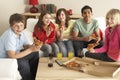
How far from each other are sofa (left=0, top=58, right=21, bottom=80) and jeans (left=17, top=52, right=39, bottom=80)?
227 mm

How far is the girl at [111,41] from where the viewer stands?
2.81m

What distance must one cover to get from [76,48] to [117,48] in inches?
32.1

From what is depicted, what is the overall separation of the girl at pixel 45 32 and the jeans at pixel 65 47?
0.24 ft

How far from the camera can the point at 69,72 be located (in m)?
2.45

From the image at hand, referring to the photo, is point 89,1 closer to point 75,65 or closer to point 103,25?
point 103,25

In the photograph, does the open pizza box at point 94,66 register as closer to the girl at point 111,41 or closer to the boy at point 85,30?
the girl at point 111,41

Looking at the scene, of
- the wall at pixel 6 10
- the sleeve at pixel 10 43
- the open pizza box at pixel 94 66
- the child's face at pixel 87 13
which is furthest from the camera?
the wall at pixel 6 10

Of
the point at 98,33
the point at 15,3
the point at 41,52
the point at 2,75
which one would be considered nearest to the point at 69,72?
the point at 2,75

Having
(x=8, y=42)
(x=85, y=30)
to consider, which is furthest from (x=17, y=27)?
(x=85, y=30)

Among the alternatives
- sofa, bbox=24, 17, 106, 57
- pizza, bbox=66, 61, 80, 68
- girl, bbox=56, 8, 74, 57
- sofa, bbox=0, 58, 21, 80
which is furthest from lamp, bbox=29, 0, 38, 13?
sofa, bbox=0, 58, 21, 80

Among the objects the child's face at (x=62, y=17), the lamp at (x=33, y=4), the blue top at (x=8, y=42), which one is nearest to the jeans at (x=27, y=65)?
the blue top at (x=8, y=42)

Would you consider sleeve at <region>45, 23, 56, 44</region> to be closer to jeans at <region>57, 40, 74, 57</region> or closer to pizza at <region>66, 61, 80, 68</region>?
jeans at <region>57, 40, 74, 57</region>

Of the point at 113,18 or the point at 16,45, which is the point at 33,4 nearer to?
the point at 16,45

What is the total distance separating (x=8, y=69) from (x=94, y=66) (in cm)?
92
